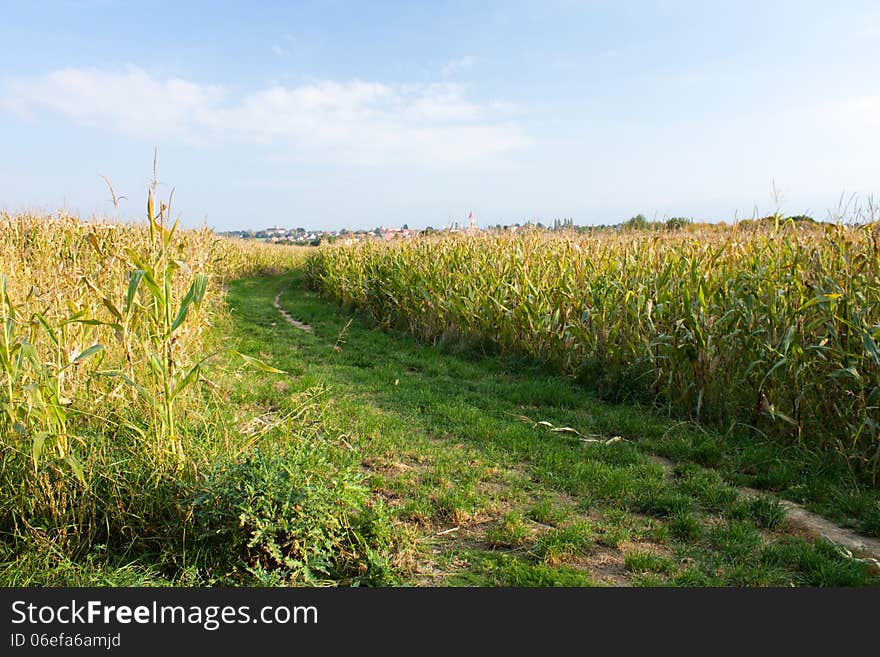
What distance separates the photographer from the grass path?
10.6 feet

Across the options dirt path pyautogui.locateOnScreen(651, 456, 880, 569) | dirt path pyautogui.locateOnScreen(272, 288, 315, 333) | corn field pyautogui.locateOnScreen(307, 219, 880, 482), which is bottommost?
dirt path pyautogui.locateOnScreen(651, 456, 880, 569)

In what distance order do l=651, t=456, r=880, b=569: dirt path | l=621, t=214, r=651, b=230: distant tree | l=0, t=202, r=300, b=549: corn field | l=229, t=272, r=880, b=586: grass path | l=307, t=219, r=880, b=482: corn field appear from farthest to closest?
l=621, t=214, r=651, b=230: distant tree, l=307, t=219, r=880, b=482: corn field, l=651, t=456, r=880, b=569: dirt path, l=229, t=272, r=880, b=586: grass path, l=0, t=202, r=300, b=549: corn field

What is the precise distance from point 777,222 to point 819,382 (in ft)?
6.50

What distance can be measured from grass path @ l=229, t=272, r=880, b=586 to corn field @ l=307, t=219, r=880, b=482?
1.49 ft

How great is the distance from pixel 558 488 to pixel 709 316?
8.83 feet

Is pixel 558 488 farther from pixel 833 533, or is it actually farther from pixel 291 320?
pixel 291 320

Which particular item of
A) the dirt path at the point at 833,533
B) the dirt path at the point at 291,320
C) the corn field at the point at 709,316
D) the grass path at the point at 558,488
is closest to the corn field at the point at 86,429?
the grass path at the point at 558,488

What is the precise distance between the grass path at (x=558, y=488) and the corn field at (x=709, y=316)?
45 centimetres

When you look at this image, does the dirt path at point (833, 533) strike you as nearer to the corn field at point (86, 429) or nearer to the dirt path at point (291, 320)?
the corn field at point (86, 429)

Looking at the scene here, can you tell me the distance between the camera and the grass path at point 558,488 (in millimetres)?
3242

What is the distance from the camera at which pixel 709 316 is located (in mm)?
5820

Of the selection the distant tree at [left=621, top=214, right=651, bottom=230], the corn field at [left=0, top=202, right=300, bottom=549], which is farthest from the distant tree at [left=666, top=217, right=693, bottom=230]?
the corn field at [left=0, top=202, right=300, bottom=549]

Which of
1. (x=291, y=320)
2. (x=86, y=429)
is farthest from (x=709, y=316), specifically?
(x=291, y=320)

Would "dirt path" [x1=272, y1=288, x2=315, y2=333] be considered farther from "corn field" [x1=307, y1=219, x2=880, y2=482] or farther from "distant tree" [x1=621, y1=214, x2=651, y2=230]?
"distant tree" [x1=621, y1=214, x2=651, y2=230]
